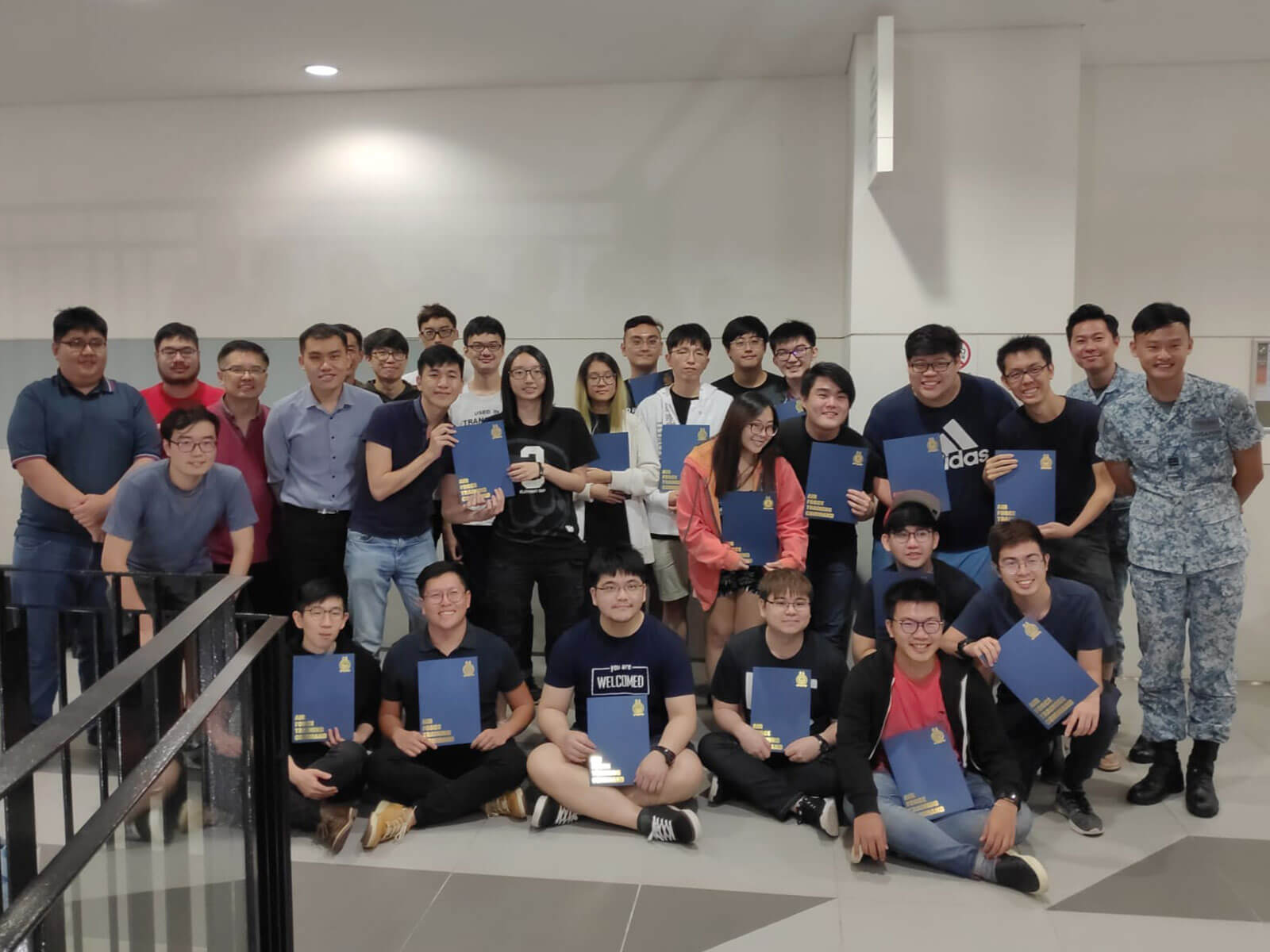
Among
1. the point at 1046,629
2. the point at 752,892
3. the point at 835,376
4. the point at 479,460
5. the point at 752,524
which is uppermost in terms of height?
the point at 835,376

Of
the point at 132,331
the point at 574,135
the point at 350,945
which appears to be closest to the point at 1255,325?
the point at 574,135

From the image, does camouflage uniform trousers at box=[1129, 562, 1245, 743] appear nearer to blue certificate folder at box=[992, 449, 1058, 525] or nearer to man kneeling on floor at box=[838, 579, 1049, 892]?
blue certificate folder at box=[992, 449, 1058, 525]

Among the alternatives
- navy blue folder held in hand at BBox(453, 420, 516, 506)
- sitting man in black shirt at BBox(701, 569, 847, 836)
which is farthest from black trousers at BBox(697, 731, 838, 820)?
navy blue folder held in hand at BBox(453, 420, 516, 506)

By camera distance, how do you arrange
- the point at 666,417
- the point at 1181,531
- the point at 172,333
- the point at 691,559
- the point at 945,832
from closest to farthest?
the point at 945,832
the point at 1181,531
the point at 691,559
the point at 172,333
the point at 666,417

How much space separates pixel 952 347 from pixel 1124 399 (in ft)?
1.93

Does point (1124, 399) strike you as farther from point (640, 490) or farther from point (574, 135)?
point (574, 135)

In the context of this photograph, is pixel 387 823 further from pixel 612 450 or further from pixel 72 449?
pixel 72 449

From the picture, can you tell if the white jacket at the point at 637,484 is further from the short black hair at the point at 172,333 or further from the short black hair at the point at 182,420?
the short black hair at the point at 172,333

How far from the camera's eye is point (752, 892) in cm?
266

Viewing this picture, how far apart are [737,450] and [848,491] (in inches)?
17.3

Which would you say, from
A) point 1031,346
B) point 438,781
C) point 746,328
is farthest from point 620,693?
point 1031,346

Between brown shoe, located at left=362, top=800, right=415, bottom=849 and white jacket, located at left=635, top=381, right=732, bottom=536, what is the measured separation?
1543 millimetres

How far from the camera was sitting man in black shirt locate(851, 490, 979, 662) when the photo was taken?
319 centimetres

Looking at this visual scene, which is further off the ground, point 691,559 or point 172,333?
point 172,333
